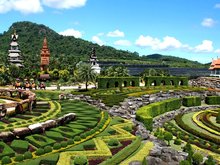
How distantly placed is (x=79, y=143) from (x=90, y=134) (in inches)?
107

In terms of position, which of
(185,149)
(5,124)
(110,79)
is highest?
(110,79)

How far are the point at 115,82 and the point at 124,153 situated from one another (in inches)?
1854

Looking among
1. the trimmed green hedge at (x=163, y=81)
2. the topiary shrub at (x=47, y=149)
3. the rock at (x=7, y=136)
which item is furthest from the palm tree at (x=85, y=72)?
the topiary shrub at (x=47, y=149)

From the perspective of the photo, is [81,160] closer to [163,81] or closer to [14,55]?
[163,81]

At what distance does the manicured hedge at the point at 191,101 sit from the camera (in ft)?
218

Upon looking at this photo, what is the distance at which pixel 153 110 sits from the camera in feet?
181

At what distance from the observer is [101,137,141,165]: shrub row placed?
1020 inches

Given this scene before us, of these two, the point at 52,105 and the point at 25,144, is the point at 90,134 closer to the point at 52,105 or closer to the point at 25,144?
the point at 25,144

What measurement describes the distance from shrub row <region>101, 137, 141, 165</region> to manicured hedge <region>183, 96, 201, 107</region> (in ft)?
120

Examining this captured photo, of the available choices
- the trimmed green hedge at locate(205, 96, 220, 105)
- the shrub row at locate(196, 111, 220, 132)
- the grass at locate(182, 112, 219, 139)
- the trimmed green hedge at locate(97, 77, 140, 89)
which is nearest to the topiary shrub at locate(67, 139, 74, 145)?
the grass at locate(182, 112, 219, 139)

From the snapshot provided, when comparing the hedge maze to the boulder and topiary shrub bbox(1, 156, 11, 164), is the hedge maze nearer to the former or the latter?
the boulder

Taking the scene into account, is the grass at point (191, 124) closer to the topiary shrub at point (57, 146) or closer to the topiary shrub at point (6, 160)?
the topiary shrub at point (57, 146)

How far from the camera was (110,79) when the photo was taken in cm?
7325

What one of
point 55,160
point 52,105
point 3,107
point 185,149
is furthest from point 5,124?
point 185,149
